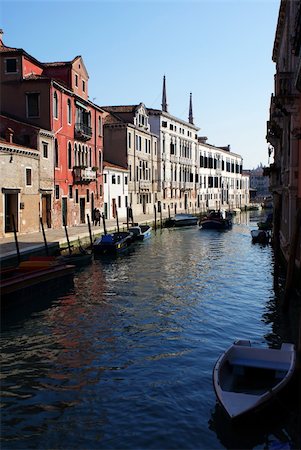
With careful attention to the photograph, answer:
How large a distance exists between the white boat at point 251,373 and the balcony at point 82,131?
25620 mm

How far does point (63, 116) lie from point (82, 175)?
426cm

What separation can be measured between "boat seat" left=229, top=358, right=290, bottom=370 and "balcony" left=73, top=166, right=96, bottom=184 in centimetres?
2518

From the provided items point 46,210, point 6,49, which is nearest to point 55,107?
point 6,49

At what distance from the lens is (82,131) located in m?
32.5

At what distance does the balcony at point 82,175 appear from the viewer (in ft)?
105

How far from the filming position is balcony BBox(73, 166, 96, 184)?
31859 millimetres

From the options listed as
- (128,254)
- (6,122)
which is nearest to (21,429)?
(128,254)

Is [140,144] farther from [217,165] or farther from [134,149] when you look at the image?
[217,165]

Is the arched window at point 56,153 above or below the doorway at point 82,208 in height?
above

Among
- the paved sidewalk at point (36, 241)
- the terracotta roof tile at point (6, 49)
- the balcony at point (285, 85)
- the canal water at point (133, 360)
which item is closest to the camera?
the canal water at point (133, 360)

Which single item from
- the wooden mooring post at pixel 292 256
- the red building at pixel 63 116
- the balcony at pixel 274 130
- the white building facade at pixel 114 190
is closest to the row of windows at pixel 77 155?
the red building at pixel 63 116

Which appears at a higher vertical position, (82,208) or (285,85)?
(285,85)

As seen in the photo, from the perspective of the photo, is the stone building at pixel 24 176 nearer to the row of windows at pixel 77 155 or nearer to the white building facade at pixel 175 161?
the row of windows at pixel 77 155

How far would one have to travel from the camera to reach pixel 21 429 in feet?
22.9
